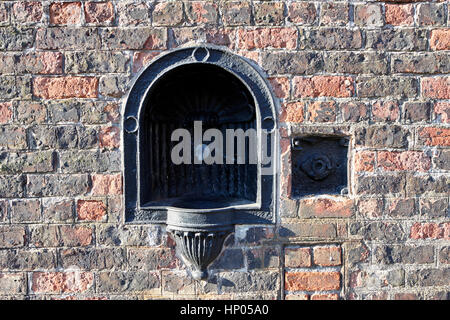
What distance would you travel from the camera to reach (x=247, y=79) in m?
1.96

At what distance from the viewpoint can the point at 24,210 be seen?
1986mm

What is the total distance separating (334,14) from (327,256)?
1265 millimetres

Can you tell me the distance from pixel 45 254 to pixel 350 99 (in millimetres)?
1799

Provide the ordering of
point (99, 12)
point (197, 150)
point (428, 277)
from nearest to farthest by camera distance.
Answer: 1. point (99, 12)
2. point (428, 277)
3. point (197, 150)

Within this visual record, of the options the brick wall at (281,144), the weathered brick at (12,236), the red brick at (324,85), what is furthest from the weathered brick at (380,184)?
the weathered brick at (12,236)

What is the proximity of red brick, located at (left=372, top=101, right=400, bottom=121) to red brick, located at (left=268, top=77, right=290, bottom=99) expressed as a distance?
0.46 metres

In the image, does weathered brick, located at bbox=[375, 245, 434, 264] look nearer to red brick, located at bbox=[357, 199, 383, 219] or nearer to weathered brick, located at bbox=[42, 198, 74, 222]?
red brick, located at bbox=[357, 199, 383, 219]

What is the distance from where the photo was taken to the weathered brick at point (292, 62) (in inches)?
77.0

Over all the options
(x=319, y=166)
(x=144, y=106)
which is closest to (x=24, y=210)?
(x=144, y=106)

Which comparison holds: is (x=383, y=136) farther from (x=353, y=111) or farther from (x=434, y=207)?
(x=434, y=207)

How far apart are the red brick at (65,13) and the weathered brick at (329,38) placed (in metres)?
1.15

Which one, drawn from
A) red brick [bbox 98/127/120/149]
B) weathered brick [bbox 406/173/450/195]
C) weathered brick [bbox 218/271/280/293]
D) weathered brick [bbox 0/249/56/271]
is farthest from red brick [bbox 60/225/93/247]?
weathered brick [bbox 406/173/450/195]

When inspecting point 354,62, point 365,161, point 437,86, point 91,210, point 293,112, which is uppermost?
point 354,62

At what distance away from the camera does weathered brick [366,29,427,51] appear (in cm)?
196
